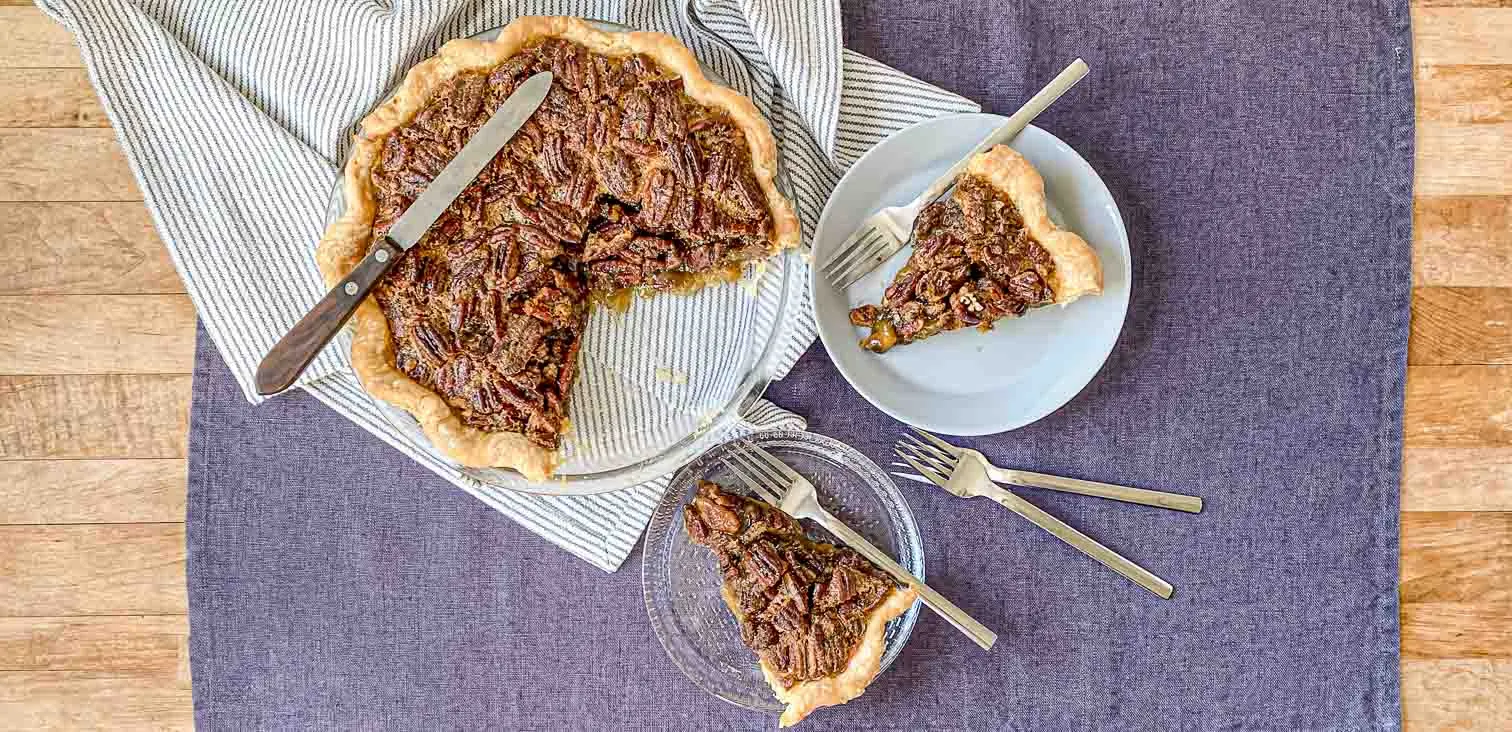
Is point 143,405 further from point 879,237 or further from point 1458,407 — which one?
point 1458,407

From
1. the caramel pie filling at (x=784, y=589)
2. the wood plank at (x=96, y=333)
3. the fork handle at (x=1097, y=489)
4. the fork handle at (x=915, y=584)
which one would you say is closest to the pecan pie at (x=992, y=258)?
the fork handle at (x=1097, y=489)

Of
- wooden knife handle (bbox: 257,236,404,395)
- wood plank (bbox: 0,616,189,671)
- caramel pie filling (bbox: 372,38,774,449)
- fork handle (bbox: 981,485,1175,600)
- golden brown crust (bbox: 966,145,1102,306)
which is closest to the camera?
wooden knife handle (bbox: 257,236,404,395)

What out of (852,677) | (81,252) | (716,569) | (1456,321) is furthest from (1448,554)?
(81,252)

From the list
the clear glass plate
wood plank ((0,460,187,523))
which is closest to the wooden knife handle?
wood plank ((0,460,187,523))

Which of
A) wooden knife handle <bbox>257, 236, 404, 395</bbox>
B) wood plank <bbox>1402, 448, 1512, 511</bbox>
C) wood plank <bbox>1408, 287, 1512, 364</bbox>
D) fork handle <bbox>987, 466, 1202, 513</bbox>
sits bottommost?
wood plank <bbox>1402, 448, 1512, 511</bbox>

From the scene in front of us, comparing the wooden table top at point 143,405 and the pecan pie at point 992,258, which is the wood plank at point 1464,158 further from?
the pecan pie at point 992,258

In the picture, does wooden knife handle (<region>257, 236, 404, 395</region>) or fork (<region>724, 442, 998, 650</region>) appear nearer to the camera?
wooden knife handle (<region>257, 236, 404, 395</region>)

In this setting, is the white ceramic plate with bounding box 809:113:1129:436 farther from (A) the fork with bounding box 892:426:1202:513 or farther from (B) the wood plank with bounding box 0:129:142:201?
(B) the wood plank with bounding box 0:129:142:201
